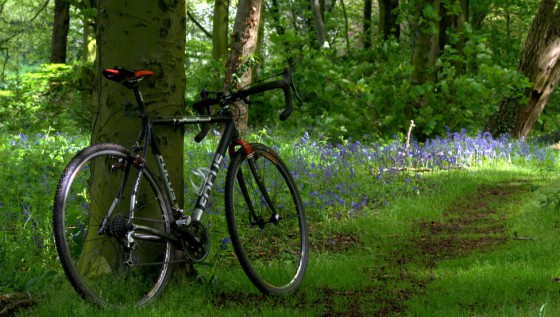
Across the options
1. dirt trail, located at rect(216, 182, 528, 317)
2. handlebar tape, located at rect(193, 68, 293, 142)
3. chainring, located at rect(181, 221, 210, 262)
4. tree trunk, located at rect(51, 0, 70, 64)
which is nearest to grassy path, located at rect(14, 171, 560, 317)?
dirt trail, located at rect(216, 182, 528, 317)

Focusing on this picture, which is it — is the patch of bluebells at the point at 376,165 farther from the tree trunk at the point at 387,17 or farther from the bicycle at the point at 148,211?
the tree trunk at the point at 387,17

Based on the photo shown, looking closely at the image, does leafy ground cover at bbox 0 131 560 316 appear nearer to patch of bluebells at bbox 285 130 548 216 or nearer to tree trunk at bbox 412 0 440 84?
patch of bluebells at bbox 285 130 548 216

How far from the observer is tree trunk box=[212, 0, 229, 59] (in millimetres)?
20203

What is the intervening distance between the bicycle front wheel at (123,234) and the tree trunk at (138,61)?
28cm

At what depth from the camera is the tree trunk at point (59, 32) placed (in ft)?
78.3

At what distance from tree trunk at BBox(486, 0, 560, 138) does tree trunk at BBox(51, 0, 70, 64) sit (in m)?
15.2

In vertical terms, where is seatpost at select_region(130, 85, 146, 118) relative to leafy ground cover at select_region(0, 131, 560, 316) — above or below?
above

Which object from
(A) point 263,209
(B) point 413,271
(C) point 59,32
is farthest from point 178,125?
(C) point 59,32

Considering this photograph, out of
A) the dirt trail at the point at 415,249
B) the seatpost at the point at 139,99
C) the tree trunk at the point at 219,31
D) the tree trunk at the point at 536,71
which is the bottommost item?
the dirt trail at the point at 415,249

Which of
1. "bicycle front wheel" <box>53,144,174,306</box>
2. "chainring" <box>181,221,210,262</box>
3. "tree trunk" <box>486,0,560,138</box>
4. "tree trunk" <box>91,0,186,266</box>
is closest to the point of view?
"bicycle front wheel" <box>53,144,174,306</box>

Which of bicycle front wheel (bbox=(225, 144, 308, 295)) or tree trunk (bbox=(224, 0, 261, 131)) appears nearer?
bicycle front wheel (bbox=(225, 144, 308, 295))

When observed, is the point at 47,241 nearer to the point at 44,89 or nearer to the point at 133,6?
the point at 133,6

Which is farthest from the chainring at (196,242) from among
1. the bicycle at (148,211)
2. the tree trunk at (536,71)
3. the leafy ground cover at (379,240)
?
the tree trunk at (536,71)

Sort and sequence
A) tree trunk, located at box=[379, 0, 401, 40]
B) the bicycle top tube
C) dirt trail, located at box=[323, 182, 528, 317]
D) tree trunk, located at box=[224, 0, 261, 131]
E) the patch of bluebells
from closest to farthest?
the bicycle top tube → dirt trail, located at box=[323, 182, 528, 317] → the patch of bluebells → tree trunk, located at box=[224, 0, 261, 131] → tree trunk, located at box=[379, 0, 401, 40]
